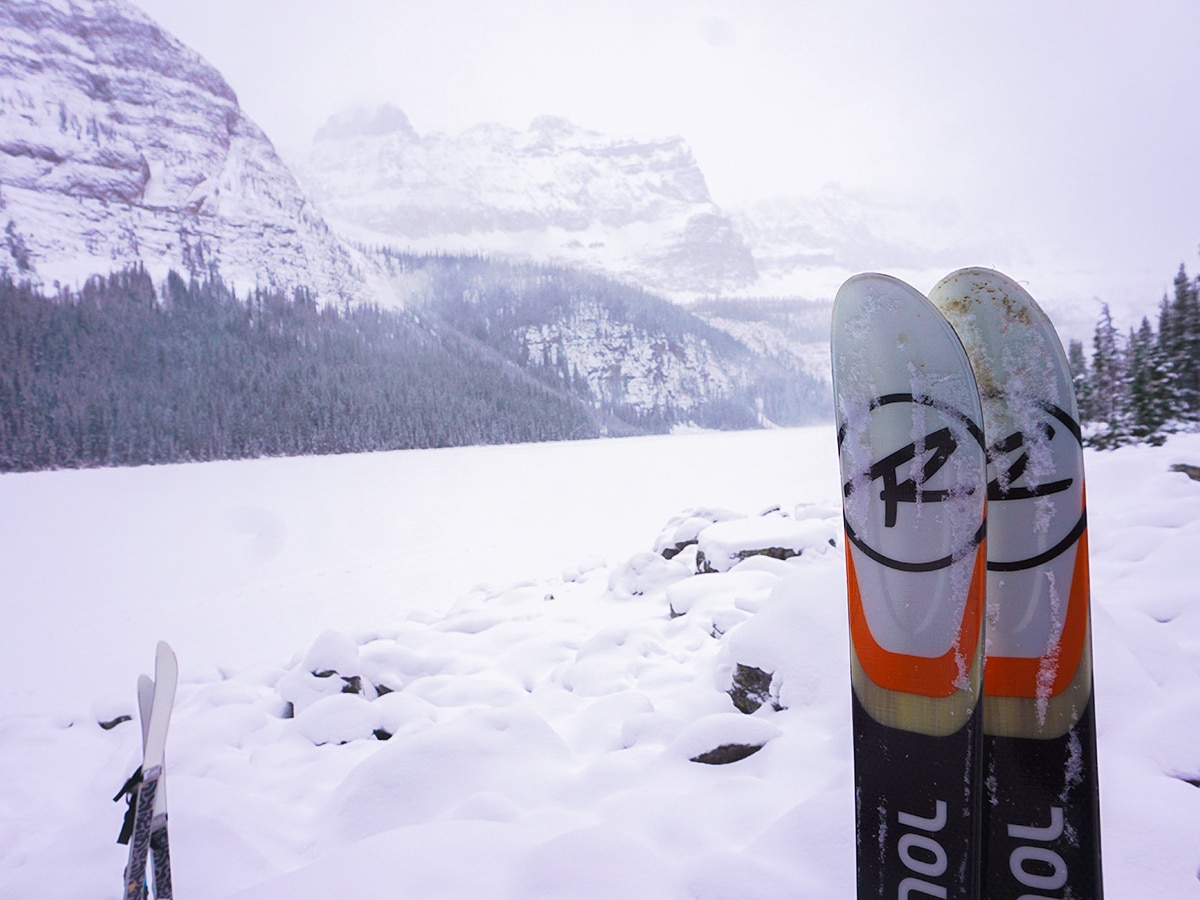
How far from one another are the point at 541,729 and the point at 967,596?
2331 mm

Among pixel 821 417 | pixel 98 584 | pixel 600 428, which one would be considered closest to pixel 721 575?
pixel 98 584

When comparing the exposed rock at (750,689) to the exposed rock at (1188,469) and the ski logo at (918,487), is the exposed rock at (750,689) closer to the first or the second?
the ski logo at (918,487)

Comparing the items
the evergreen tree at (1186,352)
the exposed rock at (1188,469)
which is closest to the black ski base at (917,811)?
the exposed rock at (1188,469)

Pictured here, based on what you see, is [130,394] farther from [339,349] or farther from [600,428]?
[600,428]

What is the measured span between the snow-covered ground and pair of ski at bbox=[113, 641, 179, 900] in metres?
0.25

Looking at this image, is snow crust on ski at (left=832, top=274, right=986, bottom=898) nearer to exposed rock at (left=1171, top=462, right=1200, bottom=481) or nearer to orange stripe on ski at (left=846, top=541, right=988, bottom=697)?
orange stripe on ski at (left=846, top=541, right=988, bottom=697)

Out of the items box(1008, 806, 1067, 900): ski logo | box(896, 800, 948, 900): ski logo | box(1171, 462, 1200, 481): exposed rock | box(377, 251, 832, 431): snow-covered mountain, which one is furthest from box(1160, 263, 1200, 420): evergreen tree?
box(377, 251, 832, 431): snow-covered mountain

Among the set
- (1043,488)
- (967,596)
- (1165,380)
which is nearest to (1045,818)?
(967,596)

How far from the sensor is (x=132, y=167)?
95.2 metres

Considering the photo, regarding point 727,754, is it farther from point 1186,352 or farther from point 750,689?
point 1186,352

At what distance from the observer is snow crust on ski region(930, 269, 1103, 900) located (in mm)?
1408

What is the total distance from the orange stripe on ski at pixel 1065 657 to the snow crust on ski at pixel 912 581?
19 centimetres

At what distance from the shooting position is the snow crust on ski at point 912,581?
4.50 ft

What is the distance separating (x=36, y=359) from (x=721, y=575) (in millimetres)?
66605
